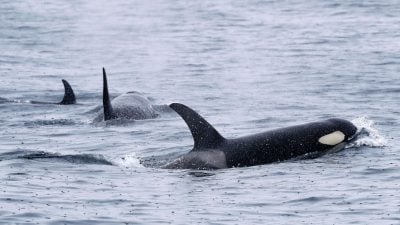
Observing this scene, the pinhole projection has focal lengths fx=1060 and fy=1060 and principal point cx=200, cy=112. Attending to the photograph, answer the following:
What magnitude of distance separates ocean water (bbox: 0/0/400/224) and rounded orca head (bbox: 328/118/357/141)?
0.18m

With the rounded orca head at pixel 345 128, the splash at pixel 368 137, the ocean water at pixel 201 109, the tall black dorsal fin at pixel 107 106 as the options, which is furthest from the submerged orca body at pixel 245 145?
the tall black dorsal fin at pixel 107 106

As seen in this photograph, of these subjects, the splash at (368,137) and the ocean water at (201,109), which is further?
the splash at (368,137)

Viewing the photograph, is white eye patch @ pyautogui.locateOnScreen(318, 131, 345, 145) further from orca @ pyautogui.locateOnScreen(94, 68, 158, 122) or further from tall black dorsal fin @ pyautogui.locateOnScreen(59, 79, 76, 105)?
tall black dorsal fin @ pyautogui.locateOnScreen(59, 79, 76, 105)

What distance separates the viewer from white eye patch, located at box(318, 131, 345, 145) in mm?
14547

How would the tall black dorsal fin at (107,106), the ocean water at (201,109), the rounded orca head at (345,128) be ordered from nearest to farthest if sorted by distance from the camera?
the ocean water at (201,109)
the rounded orca head at (345,128)
the tall black dorsal fin at (107,106)

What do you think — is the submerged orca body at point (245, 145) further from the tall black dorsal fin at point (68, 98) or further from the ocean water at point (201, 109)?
the tall black dorsal fin at point (68, 98)

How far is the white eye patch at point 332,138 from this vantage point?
1455 cm

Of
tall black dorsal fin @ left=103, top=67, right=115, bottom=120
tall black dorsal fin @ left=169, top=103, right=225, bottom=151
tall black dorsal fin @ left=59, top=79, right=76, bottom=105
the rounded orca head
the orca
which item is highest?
tall black dorsal fin @ left=169, top=103, right=225, bottom=151

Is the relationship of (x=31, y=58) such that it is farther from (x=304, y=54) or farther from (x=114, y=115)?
(x=114, y=115)

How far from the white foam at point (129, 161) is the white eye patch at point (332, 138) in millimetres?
2523

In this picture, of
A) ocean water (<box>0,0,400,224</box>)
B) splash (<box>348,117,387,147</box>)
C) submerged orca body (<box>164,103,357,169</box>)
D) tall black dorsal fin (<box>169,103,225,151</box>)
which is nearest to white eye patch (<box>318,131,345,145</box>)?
submerged orca body (<box>164,103,357,169</box>)

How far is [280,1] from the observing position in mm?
47625

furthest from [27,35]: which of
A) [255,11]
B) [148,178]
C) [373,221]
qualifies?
[373,221]

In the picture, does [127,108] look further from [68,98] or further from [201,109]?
[68,98]
